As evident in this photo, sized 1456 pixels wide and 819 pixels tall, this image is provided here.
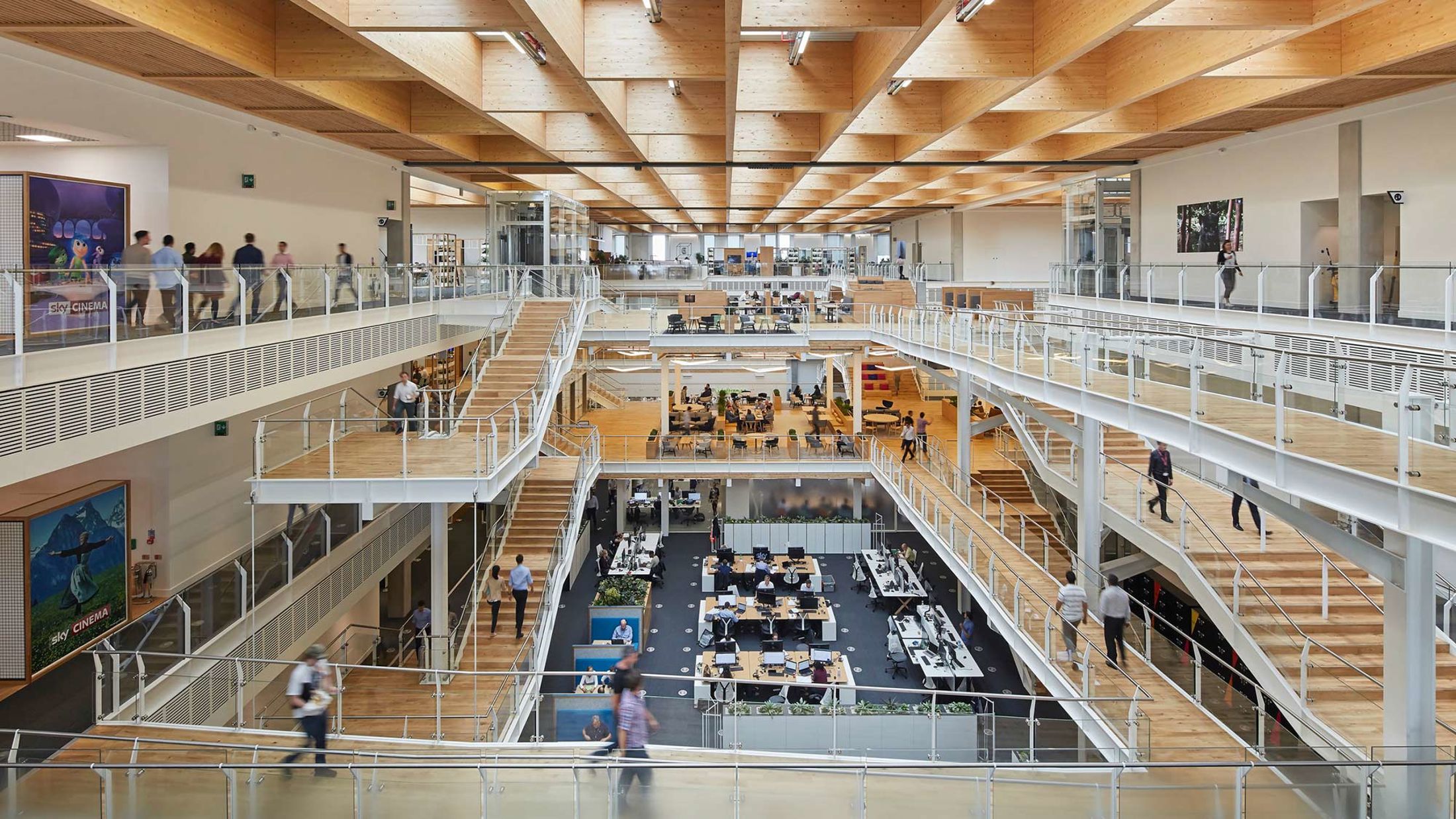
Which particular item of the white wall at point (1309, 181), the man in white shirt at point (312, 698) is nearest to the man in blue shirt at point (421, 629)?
the man in white shirt at point (312, 698)

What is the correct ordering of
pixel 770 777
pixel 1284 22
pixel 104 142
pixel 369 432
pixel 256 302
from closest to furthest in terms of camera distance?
1. pixel 770 777
2. pixel 1284 22
3. pixel 256 302
4. pixel 104 142
5. pixel 369 432

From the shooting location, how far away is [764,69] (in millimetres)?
12289

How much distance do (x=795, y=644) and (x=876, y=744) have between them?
456 inches

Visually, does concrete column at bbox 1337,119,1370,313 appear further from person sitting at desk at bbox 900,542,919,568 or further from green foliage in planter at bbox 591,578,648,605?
green foliage in planter at bbox 591,578,648,605

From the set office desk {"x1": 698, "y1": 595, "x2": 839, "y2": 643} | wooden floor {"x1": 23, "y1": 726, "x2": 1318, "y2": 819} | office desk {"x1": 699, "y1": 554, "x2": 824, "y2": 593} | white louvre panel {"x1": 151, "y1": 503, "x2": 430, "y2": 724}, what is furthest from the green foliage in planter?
wooden floor {"x1": 23, "y1": 726, "x2": 1318, "y2": 819}

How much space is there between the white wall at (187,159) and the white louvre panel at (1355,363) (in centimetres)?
1190

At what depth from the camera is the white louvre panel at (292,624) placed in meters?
9.38

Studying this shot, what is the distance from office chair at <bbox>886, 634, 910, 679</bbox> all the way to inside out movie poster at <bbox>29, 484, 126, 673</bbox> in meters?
12.4

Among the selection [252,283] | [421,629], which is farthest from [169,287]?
[421,629]

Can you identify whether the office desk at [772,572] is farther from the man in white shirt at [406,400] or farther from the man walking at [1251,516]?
the man walking at [1251,516]

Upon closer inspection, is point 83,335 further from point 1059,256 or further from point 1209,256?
point 1059,256

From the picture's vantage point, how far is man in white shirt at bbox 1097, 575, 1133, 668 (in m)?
11.2

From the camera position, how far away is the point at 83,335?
830 cm

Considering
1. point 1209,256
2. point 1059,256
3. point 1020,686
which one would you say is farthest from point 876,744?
point 1059,256
